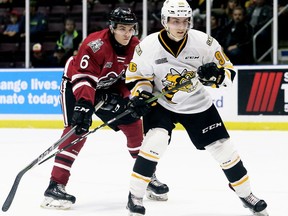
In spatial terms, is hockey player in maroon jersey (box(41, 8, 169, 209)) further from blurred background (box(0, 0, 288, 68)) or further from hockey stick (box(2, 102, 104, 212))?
blurred background (box(0, 0, 288, 68))

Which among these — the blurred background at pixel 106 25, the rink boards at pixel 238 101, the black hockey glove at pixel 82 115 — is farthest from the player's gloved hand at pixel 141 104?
the blurred background at pixel 106 25

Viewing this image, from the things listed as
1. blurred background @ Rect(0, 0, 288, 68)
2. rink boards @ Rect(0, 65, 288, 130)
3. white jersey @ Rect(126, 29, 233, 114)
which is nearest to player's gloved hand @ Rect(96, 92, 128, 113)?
white jersey @ Rect(126, 29, 233, 114)

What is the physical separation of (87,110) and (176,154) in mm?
2099

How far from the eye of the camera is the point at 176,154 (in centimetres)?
537

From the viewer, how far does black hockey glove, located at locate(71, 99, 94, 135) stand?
132 inches

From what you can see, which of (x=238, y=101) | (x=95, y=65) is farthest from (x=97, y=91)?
(x=238, y=101)

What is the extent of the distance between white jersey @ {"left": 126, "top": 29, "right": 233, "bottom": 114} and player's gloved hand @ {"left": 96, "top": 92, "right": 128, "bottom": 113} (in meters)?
0.42

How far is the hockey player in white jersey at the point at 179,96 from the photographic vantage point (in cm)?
312

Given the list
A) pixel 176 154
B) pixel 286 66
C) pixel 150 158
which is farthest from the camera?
pixel 286 66

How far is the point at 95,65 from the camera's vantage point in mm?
3498

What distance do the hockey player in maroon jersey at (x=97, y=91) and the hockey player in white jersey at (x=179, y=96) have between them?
263 millimetres

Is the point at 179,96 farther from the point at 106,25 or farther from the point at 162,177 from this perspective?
the point at 106,25

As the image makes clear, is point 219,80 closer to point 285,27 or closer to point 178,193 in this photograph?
point 178,193

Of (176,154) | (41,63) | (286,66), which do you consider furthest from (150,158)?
(41,63)
